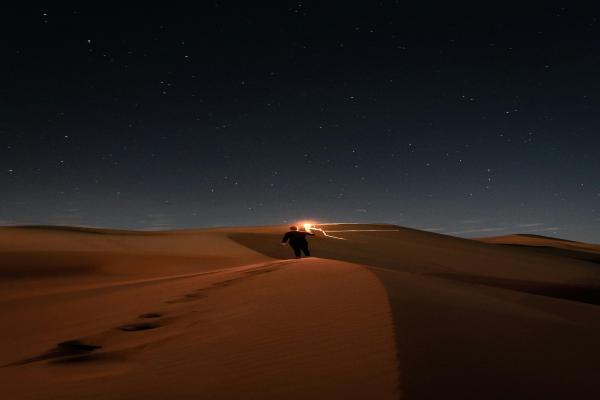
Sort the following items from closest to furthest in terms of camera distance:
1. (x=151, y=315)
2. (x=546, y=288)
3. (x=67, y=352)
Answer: (x=67, y=352), (x=151, y=315), (x=546, y=288)

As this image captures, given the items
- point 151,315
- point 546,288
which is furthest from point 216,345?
point 546,288

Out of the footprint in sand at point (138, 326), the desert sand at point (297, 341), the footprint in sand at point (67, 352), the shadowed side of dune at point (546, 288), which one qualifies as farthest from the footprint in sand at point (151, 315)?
the shadowed side of dune at point (546, 288)

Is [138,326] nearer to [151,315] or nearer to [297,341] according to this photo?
[151,315]

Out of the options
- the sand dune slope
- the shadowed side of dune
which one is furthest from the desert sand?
the shadowed side of dune

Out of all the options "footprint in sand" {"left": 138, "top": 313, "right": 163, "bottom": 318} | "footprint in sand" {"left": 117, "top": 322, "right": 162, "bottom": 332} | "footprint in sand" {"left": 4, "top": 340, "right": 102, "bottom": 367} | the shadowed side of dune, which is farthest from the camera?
the shadowed side of dune

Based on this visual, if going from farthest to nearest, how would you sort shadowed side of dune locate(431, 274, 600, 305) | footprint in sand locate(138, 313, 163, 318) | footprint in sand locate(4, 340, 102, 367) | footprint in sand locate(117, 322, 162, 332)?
shadowed side of dune locate(431, 274, 600, 305) → footprint in sand locate(138, 313, 163, 318) → footprint in sand locate(117, 322, 162, 332) → footprint in sand locate(4, 340, 102, 367)

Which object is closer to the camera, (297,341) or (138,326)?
(297,341)

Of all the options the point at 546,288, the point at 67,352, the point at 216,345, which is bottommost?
the point at 546,288

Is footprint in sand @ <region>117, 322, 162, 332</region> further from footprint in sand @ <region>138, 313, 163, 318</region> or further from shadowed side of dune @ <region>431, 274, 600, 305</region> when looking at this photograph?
shadowed side of dune @ <region>431, 274, 600, 305</region>

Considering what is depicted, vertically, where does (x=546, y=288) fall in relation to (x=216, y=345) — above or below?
below

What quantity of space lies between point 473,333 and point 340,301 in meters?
1.96

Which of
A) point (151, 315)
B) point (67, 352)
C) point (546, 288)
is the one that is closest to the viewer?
point (67, 352)

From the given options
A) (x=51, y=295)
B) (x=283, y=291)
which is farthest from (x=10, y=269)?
(x=283, y=291)

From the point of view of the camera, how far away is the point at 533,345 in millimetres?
4578
